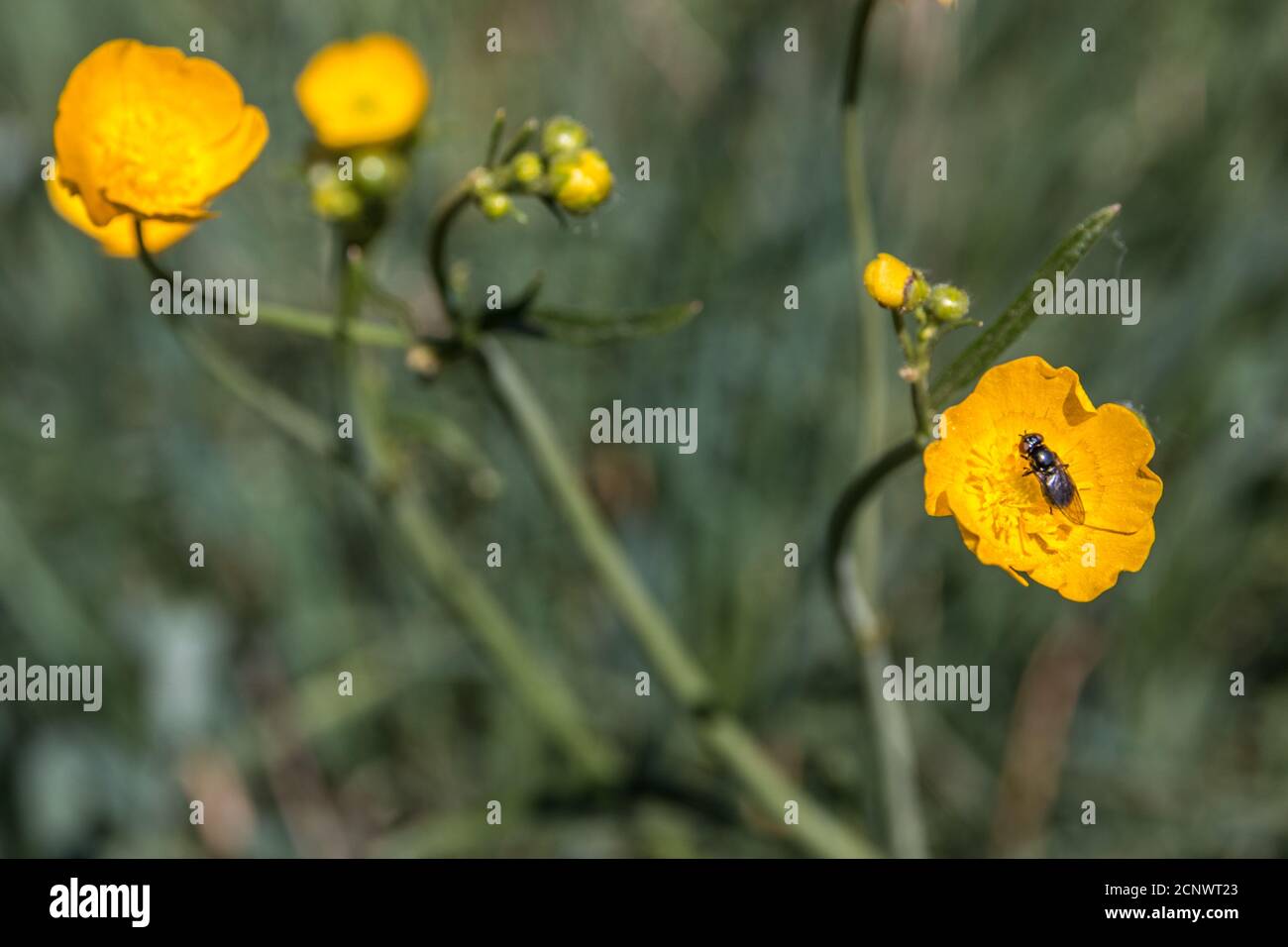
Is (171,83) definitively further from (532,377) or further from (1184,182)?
(1184,182)

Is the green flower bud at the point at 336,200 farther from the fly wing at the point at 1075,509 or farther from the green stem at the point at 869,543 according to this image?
the fly wing at the point at 1075,509

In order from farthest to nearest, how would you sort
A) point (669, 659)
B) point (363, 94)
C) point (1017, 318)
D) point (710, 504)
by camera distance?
point (710, 504)
point (363, 94)
point (669, 659)
point (1017, 318)

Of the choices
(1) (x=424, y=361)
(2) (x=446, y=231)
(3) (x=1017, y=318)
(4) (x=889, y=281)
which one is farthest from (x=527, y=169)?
(3) (x=1017, y=318)

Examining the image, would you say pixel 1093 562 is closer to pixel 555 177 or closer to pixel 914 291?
pixel 914 291

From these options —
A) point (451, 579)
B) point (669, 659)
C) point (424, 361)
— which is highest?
point (424, 361)

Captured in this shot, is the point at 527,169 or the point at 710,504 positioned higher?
the point at 527,169

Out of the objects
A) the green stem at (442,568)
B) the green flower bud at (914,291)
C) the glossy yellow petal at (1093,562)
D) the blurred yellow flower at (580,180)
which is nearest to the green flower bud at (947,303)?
the green flower bud at (914,291)
